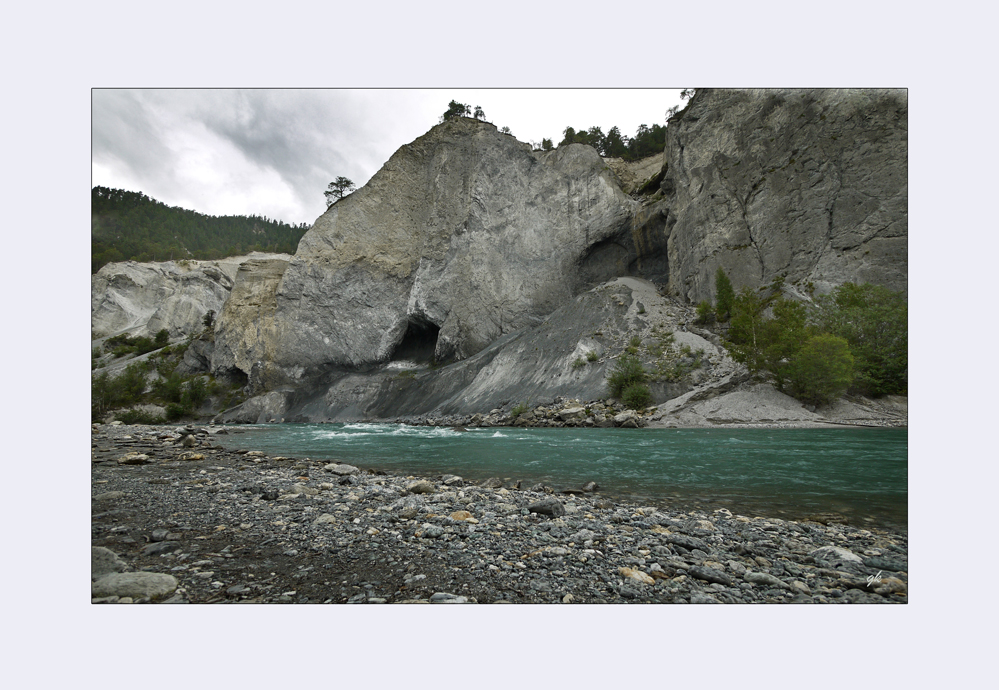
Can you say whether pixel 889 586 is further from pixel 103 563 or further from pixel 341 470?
pixel 341 470

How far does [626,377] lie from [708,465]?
46.2ft

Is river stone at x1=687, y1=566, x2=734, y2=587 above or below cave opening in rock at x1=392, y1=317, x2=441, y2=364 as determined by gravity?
below

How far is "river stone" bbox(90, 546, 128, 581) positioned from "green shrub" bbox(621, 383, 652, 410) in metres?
20.9

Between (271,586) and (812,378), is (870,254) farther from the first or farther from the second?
(271,586)

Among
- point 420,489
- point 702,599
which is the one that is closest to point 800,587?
point 702,599

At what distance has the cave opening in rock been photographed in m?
39.9

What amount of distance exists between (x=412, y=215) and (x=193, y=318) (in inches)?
1285

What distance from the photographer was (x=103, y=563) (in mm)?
3234

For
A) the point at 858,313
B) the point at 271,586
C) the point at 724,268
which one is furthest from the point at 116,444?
the point at 724,268

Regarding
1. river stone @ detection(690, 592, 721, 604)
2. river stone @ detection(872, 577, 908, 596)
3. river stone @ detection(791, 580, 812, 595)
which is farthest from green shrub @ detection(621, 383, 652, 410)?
river stone @ detection(690, 592, 721, 604)

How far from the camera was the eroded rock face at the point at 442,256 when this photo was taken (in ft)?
121

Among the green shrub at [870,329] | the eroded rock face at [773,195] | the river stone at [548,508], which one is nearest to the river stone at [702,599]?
the river stone at [548,508]

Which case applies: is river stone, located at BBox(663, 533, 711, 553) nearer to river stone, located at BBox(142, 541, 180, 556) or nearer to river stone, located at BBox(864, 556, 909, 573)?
river stone, located at BBox(864, 556, 909, 573)

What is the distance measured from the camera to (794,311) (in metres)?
20.2
